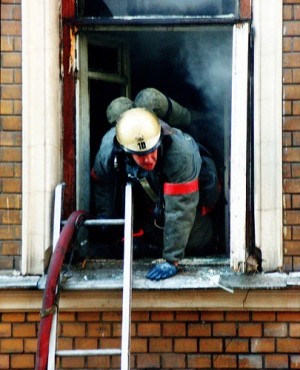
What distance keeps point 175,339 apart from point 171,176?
1.02m

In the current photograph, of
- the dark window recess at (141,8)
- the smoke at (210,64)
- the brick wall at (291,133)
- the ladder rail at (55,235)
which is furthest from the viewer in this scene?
the smoke at (210,64)

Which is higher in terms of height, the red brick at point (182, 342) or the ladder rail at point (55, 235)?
the ladder rail at point (55, 235)

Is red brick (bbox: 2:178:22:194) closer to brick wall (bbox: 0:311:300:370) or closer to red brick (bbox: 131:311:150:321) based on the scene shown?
brick wall (bbox: 0:311:300:370)

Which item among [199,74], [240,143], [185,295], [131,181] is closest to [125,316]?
[185,295]

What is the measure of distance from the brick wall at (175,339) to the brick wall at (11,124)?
577mm

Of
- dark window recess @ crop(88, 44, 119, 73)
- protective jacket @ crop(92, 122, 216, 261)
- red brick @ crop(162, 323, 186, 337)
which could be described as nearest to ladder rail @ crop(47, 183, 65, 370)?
protective jacket @ crop(92, 122, 216, 261)

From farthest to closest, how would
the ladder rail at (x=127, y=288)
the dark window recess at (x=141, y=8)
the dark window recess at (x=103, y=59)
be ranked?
1. the dark window recess at (x=103, y=59)
2. the dark window recess at (x=141, y=8)
3. the ladder rail at (x=127, y=288)

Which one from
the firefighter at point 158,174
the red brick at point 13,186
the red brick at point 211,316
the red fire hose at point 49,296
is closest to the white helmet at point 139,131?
the firefighter at point 158,174

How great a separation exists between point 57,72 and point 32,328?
1.62 meters

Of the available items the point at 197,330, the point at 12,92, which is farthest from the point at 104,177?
the point at 197,330

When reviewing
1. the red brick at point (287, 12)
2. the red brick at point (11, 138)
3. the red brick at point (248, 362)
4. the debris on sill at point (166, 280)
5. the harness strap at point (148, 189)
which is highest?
the red brick at point (287, 12)

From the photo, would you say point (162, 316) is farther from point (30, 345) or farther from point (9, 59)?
point (9, 59)

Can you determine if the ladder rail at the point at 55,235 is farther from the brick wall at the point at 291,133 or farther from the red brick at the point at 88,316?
the brick wall at the point at 291,133

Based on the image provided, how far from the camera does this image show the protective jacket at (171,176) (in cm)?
509
